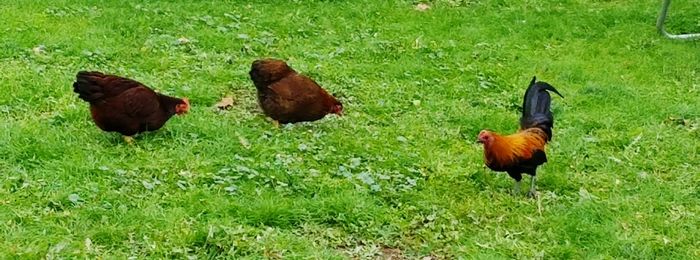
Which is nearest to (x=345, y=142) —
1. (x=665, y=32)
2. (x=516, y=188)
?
(x=516, y=188)

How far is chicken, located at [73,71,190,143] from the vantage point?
5.57 m

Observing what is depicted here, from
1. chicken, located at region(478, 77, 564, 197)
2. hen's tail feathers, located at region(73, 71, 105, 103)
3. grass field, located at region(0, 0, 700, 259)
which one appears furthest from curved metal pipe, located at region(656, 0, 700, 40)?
hen's tail feathers, located at region(73, 71, 105, 103)

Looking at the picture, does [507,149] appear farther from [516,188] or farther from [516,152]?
[516,188]

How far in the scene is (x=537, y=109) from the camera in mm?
6059

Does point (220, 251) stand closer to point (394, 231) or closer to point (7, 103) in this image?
point (394, 231)

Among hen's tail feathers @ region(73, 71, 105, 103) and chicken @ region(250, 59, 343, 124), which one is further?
chicken @ region(250, 59, 343, 124)

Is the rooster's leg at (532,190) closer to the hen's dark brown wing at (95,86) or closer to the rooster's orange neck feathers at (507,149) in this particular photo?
the rooster's orange neck feathers at (507,149)

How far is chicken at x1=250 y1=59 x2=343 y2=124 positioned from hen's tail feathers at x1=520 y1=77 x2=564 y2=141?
1.50 metres

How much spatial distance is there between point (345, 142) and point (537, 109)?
53.8 inches

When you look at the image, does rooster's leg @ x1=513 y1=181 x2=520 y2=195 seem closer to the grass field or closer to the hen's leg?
the grass field

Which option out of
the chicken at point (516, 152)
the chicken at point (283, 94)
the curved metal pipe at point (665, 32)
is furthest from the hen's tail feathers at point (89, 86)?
the curved metal pipe at point (665, 32)

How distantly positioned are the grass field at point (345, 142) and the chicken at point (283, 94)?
0.14 meters

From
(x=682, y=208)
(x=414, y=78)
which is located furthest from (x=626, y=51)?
(x=682, y=208)

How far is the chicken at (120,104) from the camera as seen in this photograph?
5.57m
